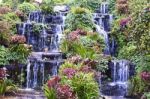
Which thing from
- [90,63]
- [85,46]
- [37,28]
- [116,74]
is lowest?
[116,74]

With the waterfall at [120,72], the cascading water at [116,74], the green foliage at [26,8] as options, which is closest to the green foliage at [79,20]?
the cascading water at [116,74]

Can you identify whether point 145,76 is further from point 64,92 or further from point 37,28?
point 37,28

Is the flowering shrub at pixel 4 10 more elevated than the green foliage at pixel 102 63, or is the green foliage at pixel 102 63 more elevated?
the flowering shrub at pixel 4 10

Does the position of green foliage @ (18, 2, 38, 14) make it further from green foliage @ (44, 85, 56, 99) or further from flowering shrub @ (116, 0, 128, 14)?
green foliage @ (44, 85, 56, 99)

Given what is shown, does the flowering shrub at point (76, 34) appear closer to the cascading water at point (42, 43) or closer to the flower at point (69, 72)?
the cascading water at point (42, 43)

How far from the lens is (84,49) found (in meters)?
18.6

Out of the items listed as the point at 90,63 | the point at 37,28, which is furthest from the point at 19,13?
the point at 90,63

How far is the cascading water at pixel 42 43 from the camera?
18875mm

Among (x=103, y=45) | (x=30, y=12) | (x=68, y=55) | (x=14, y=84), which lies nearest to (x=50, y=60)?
(x=68, y=55)

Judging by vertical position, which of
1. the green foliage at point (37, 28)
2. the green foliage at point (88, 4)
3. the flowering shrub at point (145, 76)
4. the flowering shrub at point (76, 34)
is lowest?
the flowering shrub at point (145, 76)

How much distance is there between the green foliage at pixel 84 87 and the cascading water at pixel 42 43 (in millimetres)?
4416

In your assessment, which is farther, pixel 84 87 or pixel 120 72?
pixel 120 72

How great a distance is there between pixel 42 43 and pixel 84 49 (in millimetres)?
5069

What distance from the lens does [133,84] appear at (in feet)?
57.6
